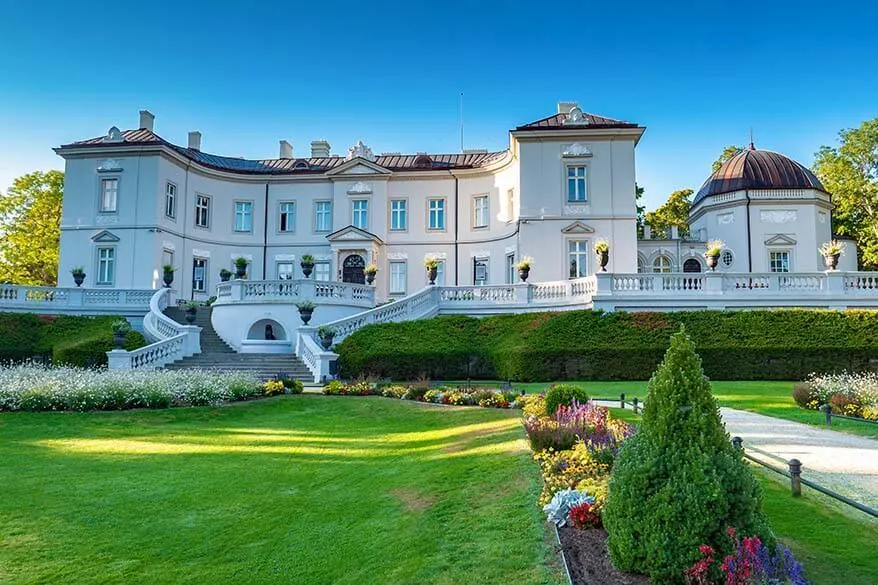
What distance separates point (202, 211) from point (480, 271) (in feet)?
53.0

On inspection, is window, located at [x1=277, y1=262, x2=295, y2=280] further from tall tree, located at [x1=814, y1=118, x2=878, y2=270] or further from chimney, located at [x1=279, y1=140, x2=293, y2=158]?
tall tree, located at [x1=814, y1=118, x2=878, y2=270]

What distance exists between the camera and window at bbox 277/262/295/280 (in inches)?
1430

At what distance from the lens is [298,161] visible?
130 feet

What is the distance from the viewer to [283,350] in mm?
23953

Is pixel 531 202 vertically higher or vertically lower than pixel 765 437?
higher

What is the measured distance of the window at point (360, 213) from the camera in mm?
36000

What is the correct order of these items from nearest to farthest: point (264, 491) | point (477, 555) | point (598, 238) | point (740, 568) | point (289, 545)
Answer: point (740, 568) < point (477, 555) < point (289, 545) < point (264, 491) < point (598, 238)

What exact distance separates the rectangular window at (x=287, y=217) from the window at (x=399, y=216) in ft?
19.4

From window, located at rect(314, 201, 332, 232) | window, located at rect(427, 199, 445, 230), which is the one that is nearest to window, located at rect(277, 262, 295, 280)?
window, located at rect(314, 201, 332, 232)

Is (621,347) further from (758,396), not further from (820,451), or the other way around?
(820,451)

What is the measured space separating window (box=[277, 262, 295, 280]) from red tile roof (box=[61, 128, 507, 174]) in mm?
5474

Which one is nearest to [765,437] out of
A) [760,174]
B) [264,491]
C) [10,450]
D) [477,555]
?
[477,555]

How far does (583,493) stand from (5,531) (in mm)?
5317

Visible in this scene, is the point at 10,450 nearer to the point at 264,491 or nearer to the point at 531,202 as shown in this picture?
the point at 264,491
